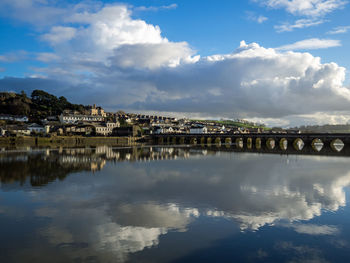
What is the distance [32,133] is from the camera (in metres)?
76.4

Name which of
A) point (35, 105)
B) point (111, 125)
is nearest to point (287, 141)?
point (111, 125)

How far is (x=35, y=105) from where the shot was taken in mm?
111688

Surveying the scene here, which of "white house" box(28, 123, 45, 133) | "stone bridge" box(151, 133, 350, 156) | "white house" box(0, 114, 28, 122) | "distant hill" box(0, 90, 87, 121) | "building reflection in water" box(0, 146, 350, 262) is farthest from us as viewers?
"distant hill" box(0, 90, 87, 121)

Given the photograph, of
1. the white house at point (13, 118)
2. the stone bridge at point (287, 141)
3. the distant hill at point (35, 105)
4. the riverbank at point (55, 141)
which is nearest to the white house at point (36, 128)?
the white house at point (13, 118)

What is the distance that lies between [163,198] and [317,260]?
8.88 metres

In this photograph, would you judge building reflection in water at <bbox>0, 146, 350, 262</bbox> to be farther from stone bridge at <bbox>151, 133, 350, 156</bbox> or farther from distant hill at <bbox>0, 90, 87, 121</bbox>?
distant hill at <bbox>0, 90, 87, 121</bbox>

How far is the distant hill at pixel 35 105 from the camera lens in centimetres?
9988

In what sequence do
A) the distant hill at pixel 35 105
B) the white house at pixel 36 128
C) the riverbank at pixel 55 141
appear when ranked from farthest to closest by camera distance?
the distant hill at pixel 35 105 < the white house at pixel 36 128 < the riverbank at pixel 55 141

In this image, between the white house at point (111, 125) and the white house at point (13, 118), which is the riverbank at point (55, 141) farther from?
the white house at point (13, 118)

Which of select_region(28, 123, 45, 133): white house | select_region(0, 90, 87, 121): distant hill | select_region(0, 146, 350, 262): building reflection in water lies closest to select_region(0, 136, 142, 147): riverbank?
select_region(28, 123, 45, 133): white house

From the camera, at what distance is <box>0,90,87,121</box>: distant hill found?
99875 millimetres

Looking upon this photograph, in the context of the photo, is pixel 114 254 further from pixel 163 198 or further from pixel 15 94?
pixel 15 94

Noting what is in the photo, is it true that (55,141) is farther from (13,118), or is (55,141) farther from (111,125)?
(111,125)

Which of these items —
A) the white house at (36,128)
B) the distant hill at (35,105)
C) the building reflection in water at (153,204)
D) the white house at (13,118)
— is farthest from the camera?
the distant hill at (35,105)
